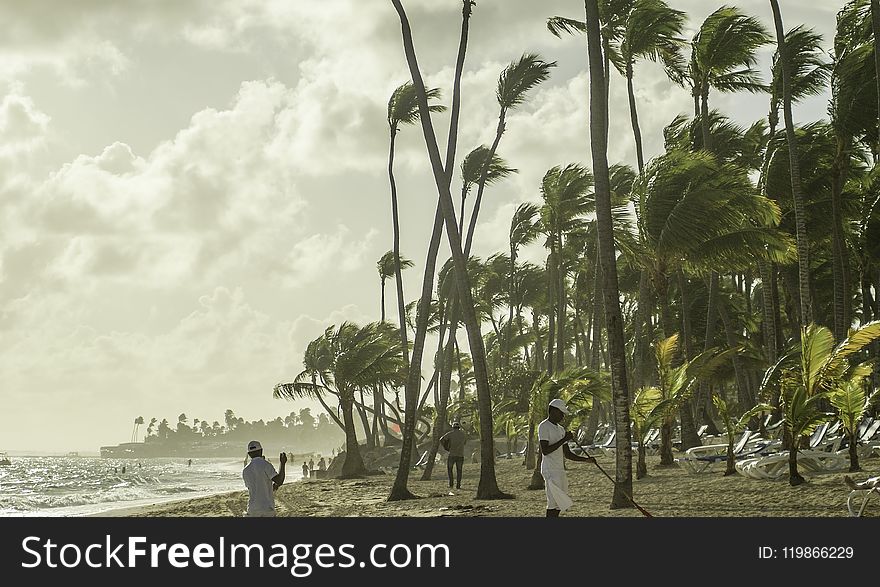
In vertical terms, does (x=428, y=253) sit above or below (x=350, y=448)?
above

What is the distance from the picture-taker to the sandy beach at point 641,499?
42.2ft

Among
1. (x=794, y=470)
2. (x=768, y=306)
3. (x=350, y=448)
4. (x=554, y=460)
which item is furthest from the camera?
(x=350, y=448)

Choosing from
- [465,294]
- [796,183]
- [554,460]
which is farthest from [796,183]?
[554,460]

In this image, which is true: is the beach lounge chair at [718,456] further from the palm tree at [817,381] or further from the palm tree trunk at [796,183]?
the palm tree trunk at [796,183]

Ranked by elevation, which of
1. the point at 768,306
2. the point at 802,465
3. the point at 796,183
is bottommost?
the point at 802,465

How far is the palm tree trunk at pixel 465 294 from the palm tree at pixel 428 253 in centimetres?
2

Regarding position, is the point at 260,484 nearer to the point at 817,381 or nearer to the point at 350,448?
the point at 817,381

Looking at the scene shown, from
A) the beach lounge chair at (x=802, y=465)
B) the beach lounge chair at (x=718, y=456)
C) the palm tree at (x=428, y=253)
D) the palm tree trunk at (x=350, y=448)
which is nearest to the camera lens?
the beach lounge chair at (x=802, y=465)

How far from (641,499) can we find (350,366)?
733 inches

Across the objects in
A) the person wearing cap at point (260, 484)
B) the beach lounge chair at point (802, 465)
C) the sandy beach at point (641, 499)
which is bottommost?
the sandy beach at point (641, 499)

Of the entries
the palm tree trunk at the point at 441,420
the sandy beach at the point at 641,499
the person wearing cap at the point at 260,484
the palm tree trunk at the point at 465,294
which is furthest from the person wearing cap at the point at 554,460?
the palm tree trunk at the point at 441,420

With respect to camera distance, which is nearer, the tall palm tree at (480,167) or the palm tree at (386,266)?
the tall palm tree at (480,167)

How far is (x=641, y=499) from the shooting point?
16.0 meters
